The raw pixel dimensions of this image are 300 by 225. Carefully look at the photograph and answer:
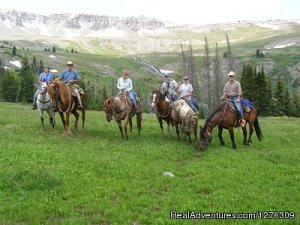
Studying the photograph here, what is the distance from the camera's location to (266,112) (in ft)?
258

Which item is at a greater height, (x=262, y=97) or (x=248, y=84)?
(x=248, y=84)

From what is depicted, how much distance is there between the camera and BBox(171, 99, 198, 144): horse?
926 inches

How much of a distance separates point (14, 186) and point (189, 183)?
270 inches

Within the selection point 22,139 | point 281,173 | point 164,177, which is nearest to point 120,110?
point 22,139

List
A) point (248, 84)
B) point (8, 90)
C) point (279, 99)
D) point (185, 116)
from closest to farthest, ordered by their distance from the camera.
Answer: point (185, 116), point (248, 84), point (279, 99), point (8, 90)

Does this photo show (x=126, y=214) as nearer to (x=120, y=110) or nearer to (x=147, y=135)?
(x=120, y=110)

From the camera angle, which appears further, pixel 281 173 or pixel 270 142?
pixel 270 142

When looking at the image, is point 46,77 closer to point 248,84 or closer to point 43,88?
point 43,88

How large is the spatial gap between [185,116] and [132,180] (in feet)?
29.8

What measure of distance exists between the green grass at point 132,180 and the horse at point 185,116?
1.08 metres

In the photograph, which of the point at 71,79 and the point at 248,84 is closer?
the point at 71,79

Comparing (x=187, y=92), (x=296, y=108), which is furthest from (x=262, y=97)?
(x=187, y=92)

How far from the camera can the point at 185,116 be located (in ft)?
77.9

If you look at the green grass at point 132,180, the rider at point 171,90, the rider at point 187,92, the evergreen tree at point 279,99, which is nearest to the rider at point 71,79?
the green grass at point 132,180
